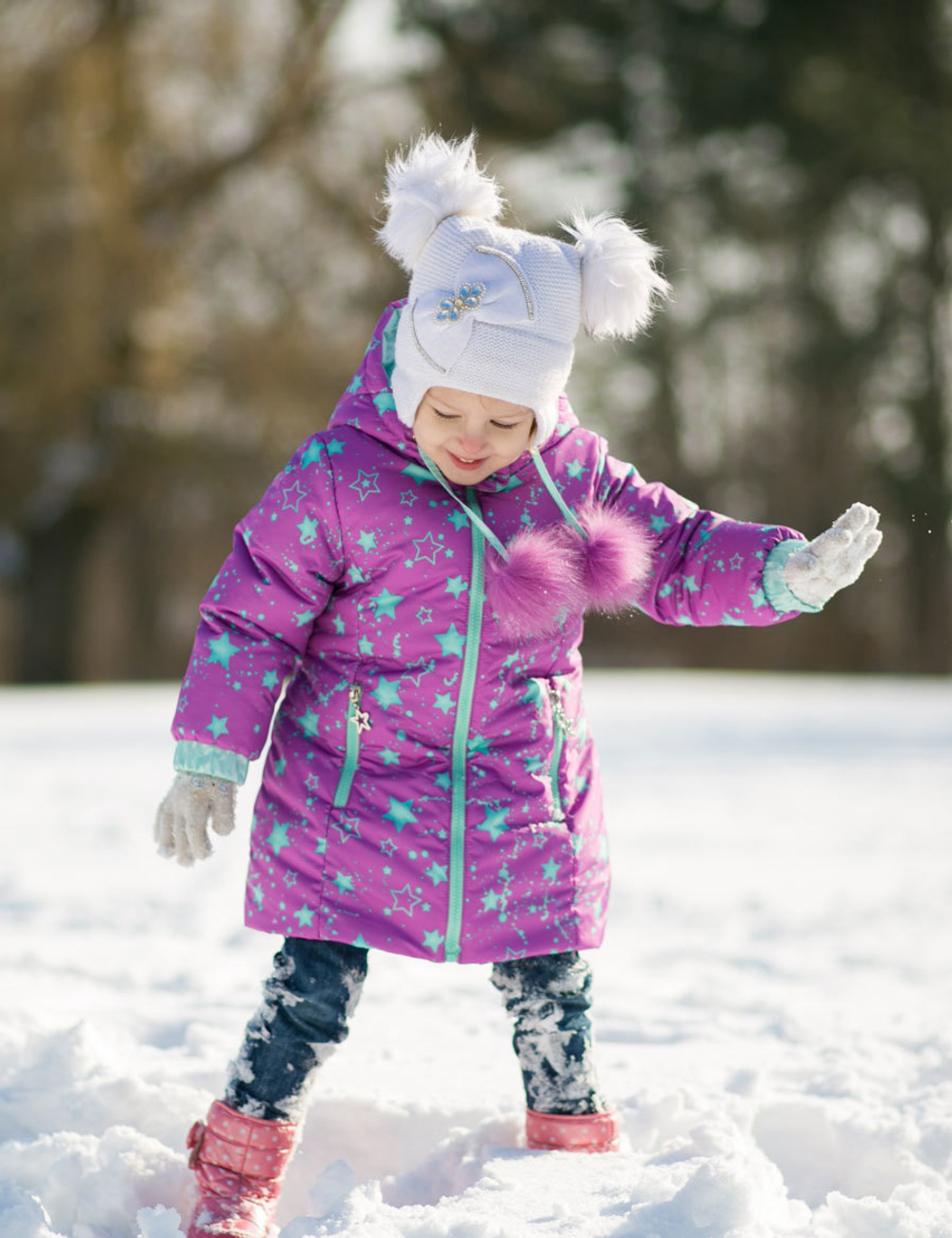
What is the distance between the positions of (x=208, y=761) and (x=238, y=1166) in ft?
1.65

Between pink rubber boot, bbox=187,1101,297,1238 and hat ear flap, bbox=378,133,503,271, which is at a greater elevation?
hat ear flap, bbox=378,133,503,271

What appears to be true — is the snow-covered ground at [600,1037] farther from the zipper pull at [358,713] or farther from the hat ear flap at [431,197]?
the hat ear flap at [431,197]

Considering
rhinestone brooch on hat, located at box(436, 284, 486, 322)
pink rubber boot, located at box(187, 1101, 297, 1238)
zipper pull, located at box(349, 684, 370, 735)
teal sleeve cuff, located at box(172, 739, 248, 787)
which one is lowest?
pink rubber boot, located at box(187, 1101, 297, 1238)

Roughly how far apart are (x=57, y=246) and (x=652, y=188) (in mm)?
5325

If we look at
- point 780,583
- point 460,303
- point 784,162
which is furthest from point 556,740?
point 784,162

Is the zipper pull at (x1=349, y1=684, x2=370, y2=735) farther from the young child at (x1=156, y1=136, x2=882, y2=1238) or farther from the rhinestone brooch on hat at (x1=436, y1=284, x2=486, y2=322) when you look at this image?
the rhinestone brooch on hat at (x1=436, y1=284, x2=486, y2=322)

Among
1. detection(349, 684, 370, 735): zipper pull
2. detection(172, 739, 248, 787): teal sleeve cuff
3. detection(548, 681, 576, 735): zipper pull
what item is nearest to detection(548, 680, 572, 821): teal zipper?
detection(548, 681, 576, 735): zipper pull

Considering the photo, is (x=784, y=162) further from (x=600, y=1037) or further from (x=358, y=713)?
(x=358, y=713)

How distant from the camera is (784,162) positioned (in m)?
Result: 13.1

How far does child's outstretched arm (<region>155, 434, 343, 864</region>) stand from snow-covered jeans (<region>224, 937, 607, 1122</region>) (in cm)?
21

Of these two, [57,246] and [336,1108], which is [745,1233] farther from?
[57,246]

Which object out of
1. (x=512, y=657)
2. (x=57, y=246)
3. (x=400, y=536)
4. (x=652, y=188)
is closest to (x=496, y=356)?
(x=400, y=536)

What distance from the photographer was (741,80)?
12.8 meters

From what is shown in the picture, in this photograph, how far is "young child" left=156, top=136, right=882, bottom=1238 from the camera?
5.81ft
